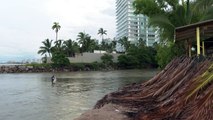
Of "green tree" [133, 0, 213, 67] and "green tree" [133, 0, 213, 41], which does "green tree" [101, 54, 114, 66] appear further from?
"green tree" [133, 0, 213, 41]

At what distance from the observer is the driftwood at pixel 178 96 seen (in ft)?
25.7

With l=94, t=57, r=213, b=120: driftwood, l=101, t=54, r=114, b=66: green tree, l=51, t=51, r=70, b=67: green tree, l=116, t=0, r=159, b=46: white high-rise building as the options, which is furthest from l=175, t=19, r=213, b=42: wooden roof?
l=116, t=0, r=159, b=46: white high-rise building

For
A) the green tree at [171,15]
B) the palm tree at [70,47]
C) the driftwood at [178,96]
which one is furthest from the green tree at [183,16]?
the palm tree at [70,47]

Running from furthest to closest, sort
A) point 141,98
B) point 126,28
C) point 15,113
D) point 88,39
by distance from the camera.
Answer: point 126,28
point 88,39
point 15,113
point 141,98

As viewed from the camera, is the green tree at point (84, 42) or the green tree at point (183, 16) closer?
the green tree at point (183, 16)

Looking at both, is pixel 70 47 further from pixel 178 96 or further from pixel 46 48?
pixel 178 96

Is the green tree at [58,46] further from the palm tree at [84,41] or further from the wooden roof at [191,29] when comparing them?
the wooden roof at [191,29]

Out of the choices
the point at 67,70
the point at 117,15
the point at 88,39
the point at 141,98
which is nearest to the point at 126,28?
the point at 117,15

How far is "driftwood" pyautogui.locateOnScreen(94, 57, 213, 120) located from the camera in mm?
7844

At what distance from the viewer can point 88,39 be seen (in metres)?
98.2

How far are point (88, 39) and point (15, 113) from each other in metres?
79.2

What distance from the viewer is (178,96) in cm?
889

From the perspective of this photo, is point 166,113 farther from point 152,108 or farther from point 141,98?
point 141,98

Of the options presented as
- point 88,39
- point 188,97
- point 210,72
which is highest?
point 88,39
